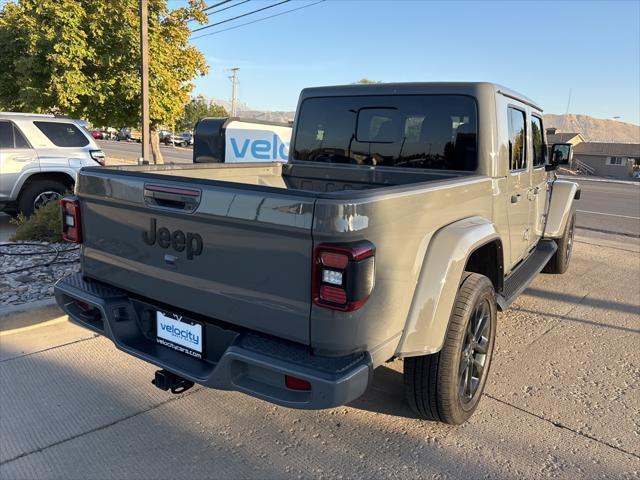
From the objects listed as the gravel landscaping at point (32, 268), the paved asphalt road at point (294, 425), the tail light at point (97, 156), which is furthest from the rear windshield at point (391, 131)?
the tail light at point (97, 156)

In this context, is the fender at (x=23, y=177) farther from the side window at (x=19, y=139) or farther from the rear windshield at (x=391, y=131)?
the rear windshield at (x=391, y=131)

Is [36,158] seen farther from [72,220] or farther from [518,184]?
[518,184]

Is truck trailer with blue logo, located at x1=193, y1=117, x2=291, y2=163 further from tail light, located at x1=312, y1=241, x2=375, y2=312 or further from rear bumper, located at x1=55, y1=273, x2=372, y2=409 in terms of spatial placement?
tail light, located at x1=312, y1=241, x2=375, y2=312

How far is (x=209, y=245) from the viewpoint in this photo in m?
2.41

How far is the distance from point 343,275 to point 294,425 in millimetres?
1403

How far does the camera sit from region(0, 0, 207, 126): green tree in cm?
1010

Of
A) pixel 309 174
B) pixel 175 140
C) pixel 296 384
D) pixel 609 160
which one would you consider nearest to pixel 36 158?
pixel 309 174

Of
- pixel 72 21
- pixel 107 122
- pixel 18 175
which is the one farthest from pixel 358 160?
pixel 107 122

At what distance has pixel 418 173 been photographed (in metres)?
3.76

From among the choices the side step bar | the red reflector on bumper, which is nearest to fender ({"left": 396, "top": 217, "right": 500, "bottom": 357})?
the red reflector on bumper

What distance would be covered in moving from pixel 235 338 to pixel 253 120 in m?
6.83

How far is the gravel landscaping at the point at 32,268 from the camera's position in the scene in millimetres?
4785

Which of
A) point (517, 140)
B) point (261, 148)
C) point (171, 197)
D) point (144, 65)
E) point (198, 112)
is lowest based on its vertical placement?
point (171, 197)

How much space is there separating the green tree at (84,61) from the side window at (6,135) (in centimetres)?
268
